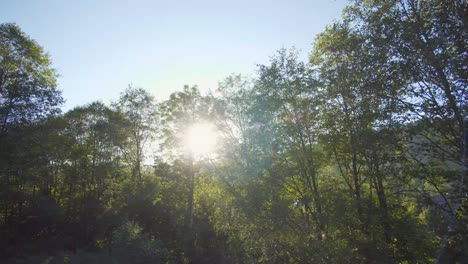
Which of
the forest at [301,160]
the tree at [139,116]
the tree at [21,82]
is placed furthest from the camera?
the tree at [139,116]

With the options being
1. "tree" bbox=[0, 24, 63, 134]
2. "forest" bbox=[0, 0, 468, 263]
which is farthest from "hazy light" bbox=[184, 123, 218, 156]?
"tree" bbox=[0, 24, 63, 134]

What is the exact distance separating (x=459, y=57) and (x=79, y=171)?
29.6m

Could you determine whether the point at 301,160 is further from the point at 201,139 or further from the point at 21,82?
the point at 21,82

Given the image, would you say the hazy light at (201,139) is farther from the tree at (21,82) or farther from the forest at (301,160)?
the tree at (21,82)

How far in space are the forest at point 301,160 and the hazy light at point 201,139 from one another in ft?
0.39

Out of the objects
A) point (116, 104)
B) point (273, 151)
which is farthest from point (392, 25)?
point (116, 104)

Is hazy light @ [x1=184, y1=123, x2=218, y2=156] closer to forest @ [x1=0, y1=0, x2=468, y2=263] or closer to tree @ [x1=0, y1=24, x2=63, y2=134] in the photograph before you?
forest @ [x1=0, y1=0, x2=468, y2=263]

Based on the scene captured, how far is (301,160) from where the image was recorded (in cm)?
1185

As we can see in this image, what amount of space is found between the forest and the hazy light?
12 centimetres

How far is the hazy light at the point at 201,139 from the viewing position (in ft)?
58.1

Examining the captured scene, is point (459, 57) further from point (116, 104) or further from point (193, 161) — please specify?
point (116, 104)

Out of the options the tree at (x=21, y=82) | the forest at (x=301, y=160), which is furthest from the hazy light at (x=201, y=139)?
the tree at (x=21, y=82)

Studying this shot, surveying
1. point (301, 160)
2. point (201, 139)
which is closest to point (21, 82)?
point (201, 139)

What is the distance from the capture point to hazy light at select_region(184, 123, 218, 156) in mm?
17712
